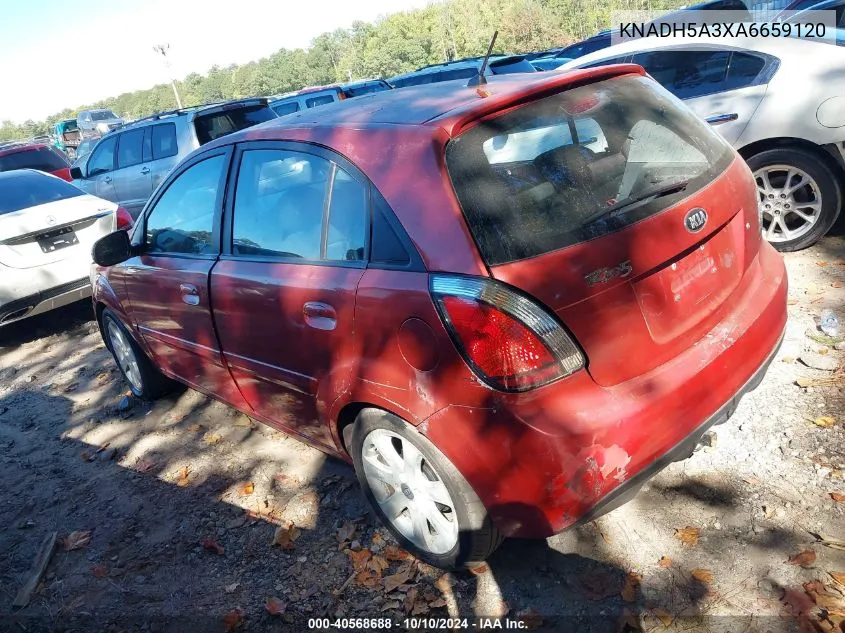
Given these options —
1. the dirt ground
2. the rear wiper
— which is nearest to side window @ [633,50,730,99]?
the dirt ground

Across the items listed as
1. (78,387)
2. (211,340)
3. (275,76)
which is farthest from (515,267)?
(275,76)

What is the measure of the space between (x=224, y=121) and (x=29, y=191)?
138 inches

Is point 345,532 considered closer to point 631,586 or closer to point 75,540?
point 631,586

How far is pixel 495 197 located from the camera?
6.73 ft

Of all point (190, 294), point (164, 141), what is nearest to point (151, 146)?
point (164, 141)

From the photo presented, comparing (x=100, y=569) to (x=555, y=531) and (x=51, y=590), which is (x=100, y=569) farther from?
(x=555, y=531)

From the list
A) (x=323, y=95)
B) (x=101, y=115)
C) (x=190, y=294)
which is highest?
(x=101, y=115)

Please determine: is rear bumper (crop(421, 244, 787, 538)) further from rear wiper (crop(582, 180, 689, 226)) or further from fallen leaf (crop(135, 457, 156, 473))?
fallen leaf (crop(135, 457, 156, 473))

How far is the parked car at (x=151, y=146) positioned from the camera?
367 inches

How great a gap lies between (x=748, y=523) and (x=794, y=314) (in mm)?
1950

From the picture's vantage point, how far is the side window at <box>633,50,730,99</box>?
4.88 metres

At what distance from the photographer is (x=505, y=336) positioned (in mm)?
1940

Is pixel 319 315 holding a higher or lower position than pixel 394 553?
higher

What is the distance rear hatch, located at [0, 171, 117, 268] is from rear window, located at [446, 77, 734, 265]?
526 cm
